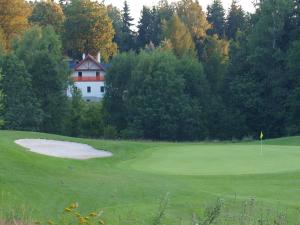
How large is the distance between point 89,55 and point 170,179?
2195 inches

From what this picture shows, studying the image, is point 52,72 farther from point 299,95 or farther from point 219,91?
point 299,95

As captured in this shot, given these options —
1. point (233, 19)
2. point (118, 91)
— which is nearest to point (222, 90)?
point (118, 91)

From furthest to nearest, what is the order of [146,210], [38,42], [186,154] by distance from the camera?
[38,42]
[186,154]
[146,210]

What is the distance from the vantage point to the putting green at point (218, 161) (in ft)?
66.7

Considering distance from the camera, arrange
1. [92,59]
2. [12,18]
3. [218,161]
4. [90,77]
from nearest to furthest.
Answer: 1. [218,161]
2. [12,18]
3. [92,59]
4. [90,77]

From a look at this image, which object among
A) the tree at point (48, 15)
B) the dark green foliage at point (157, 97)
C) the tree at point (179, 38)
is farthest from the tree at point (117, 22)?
the dark green foliage at point (157, 97)

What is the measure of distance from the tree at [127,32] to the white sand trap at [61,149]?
54.7 metres

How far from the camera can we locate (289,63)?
48.8 meters

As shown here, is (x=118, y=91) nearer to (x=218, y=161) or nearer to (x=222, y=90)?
(x=222, y=90)

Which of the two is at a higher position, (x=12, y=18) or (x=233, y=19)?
(x=233, y=19)

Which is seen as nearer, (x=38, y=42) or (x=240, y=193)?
(x=240, y=193)

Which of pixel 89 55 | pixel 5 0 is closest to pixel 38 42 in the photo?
pixel 5 0

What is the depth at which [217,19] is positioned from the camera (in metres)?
81.2

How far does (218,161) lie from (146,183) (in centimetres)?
669
